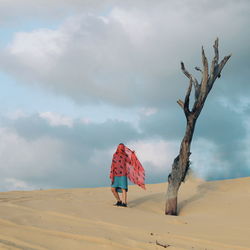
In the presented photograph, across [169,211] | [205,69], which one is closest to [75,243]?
[169,211]

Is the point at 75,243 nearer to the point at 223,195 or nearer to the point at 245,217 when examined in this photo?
the point at 245,217

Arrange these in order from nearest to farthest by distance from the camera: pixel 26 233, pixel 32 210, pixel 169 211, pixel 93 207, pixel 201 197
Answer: pixel 26 233 < pixel 32 210 < pixel 93 207 < pixel 169 211 < pixel 201 197

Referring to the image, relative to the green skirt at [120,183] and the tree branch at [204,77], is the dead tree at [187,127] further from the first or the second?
the green skirt at [120,183]

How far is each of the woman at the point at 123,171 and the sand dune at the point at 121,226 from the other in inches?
30.1

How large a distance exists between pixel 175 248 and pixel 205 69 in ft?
22.0

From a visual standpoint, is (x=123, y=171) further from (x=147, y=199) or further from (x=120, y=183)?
(x=147, y=199)

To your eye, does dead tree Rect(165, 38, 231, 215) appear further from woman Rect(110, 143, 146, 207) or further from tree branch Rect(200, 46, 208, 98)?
woman Rect(110, 143, 146, 207)

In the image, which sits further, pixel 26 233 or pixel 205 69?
pixel 205 69

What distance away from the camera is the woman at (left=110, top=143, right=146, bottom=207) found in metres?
11.6

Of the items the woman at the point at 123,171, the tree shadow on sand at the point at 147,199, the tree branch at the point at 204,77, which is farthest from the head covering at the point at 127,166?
the tree branch at the point at 204,77

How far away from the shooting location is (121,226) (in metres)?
7.76

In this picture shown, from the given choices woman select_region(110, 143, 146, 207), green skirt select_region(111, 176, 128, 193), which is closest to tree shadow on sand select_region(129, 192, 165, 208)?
woman select_region(110, 143, 146, 207)

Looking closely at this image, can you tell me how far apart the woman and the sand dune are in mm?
764

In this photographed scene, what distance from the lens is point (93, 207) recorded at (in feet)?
33.6
